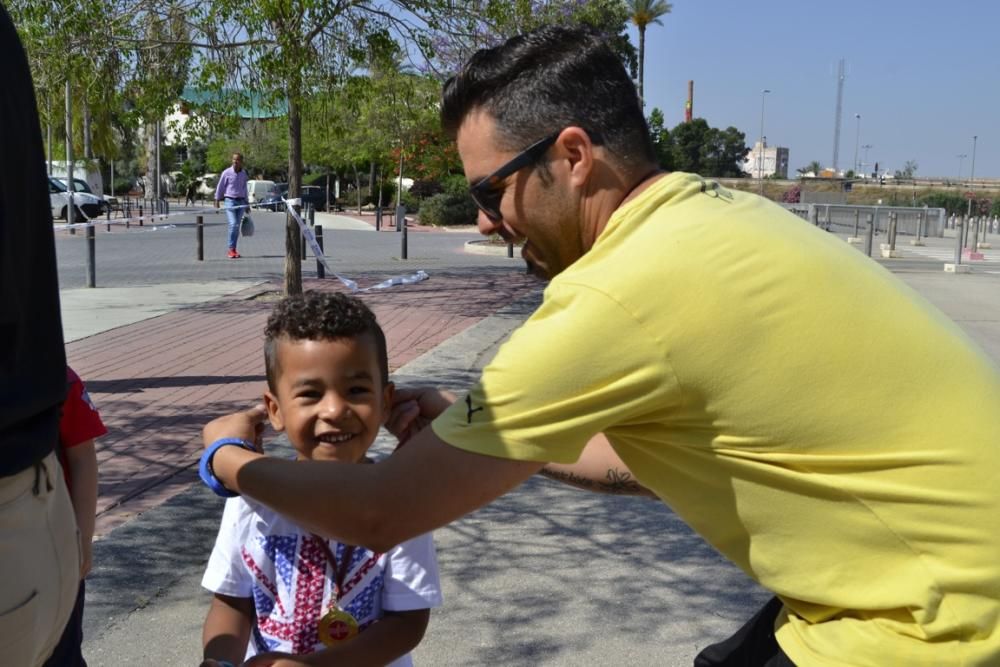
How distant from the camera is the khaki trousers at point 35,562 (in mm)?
1550

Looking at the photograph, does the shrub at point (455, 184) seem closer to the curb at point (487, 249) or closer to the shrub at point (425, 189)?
the shrub at point (425, 189)

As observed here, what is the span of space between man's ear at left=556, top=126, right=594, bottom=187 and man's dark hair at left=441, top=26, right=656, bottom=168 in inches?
0.7

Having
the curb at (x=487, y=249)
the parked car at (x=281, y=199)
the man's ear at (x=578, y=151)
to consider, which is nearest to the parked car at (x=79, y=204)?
the parked car at (x=281, y=199)

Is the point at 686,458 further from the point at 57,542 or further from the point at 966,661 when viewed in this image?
the point at 57,542

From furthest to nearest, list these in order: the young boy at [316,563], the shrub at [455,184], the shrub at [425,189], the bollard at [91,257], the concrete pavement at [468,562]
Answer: the shrub at [425,189] → the shrub at [455,184] → the bollard at [91,257] → the concrete pavement at [468,562] → the young boy at [316,563]

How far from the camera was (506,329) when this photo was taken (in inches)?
452

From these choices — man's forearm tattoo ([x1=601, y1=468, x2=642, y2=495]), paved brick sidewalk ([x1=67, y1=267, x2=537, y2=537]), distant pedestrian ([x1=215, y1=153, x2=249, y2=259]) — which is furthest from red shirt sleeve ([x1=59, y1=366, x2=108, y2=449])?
distant pedestrian ([x1=215, y1=153, x2=249, y2=259])

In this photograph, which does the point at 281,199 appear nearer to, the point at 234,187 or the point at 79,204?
the point at 234,187

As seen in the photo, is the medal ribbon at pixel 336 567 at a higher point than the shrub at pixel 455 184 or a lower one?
lower

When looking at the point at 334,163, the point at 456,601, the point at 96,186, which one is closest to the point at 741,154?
the point at 334,163

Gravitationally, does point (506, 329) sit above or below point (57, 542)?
below

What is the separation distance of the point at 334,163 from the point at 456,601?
4716 cm

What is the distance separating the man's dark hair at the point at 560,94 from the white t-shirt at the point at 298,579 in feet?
3.17

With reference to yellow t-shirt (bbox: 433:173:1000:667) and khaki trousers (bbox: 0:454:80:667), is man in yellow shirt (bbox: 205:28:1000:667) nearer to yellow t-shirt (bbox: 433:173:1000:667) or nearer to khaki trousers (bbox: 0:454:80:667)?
yellow t-shirt (bbox: 433:173:1000:667)
